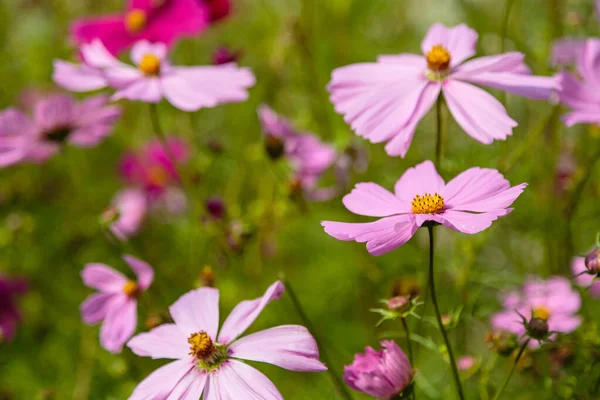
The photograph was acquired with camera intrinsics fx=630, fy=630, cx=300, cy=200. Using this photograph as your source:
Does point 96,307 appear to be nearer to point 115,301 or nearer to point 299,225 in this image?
point 115,301

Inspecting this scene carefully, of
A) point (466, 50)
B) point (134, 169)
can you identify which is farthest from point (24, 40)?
point (466, 50)

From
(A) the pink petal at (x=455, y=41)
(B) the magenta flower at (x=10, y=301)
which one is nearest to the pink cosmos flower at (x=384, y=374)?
(A) the pink petal at (x=455, y=41)

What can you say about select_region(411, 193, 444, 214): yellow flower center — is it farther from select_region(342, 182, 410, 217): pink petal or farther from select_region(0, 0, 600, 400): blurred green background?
select_region(0, 0, 600, 400): blurred green background

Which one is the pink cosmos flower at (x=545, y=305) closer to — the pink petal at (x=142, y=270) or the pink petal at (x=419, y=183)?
the pink petal at (x=419, y=183)

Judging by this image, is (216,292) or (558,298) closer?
(216,292)

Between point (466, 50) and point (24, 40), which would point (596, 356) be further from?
point (24, 40)

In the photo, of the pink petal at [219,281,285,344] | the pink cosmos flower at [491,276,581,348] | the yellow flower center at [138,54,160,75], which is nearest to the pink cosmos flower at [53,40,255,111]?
the yellow flower center at [138,54,160,75]

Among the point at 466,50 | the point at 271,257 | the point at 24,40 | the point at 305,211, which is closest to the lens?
the point at 466,50
